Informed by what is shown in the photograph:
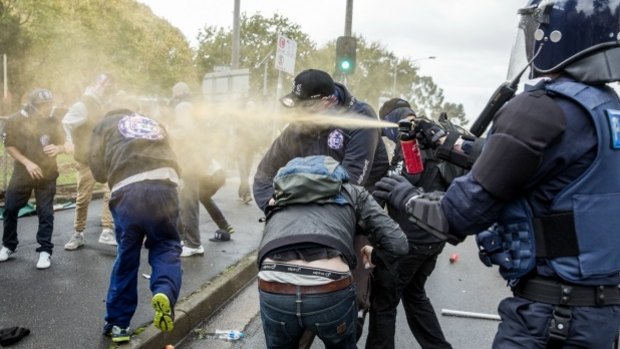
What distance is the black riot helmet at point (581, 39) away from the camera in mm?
1926

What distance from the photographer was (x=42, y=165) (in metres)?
5.46

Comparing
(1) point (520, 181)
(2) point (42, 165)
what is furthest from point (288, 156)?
(2) point (42, 165)

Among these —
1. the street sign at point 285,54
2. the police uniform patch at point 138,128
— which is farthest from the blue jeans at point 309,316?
the street sign at point 285,54

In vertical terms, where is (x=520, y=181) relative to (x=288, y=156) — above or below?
above

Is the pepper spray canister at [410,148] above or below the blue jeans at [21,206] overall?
above

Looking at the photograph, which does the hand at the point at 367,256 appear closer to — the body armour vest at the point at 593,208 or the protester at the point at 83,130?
the body armour vest at the point at 593,208

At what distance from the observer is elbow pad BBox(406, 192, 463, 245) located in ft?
6.56

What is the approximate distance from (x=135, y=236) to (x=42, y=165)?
2400 millimetres

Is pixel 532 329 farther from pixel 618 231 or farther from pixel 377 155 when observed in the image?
pixel 377 155

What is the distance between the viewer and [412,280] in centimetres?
376

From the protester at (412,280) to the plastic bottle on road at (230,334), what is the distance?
1246 mm

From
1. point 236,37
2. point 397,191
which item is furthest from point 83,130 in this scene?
point 236,37

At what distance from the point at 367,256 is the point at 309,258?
2.82 ft

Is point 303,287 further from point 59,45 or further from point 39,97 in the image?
point 59,45
